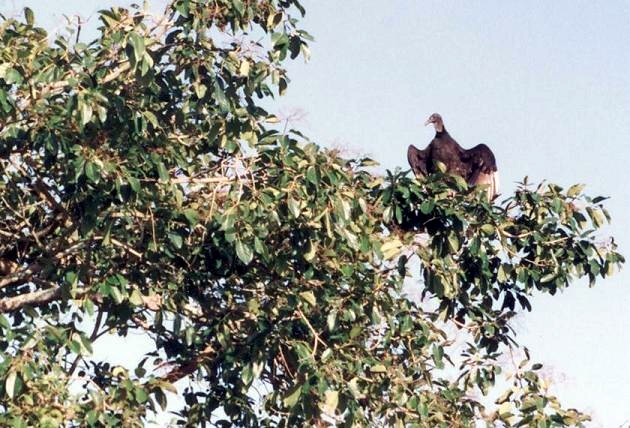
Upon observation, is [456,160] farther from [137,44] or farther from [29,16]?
[137,44]

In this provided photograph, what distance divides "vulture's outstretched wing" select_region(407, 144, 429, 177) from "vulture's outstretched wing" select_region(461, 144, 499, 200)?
435mm

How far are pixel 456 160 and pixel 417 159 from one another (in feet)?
1.18

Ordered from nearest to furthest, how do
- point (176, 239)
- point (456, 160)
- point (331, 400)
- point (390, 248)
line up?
point (331, 400), point (176, 239), point (390, 248), point (456, 160)

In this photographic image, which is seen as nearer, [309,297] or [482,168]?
[309,297]

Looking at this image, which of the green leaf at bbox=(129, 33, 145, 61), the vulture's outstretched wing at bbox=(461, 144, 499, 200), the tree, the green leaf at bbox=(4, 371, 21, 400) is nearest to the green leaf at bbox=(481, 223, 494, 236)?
the tree

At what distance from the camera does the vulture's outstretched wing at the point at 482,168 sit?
10727 mm

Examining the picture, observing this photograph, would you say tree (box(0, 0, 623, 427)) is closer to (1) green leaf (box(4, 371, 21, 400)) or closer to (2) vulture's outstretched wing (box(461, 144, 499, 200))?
(1) green leaf (box(4, 371, 21, 400))

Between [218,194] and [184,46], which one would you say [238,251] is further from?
[184,46]

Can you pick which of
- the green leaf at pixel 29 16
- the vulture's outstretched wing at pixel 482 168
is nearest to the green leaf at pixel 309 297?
the green leaf at pixel 29 16

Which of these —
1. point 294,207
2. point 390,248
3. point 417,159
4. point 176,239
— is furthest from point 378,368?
point 417,159

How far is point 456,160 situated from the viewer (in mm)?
11367

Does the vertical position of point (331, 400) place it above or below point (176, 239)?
below

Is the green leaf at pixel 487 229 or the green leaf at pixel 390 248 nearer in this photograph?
the green leaf at pixel 390 248

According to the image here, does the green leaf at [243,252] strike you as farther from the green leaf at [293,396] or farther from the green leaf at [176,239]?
the green leaf at [293,396]
